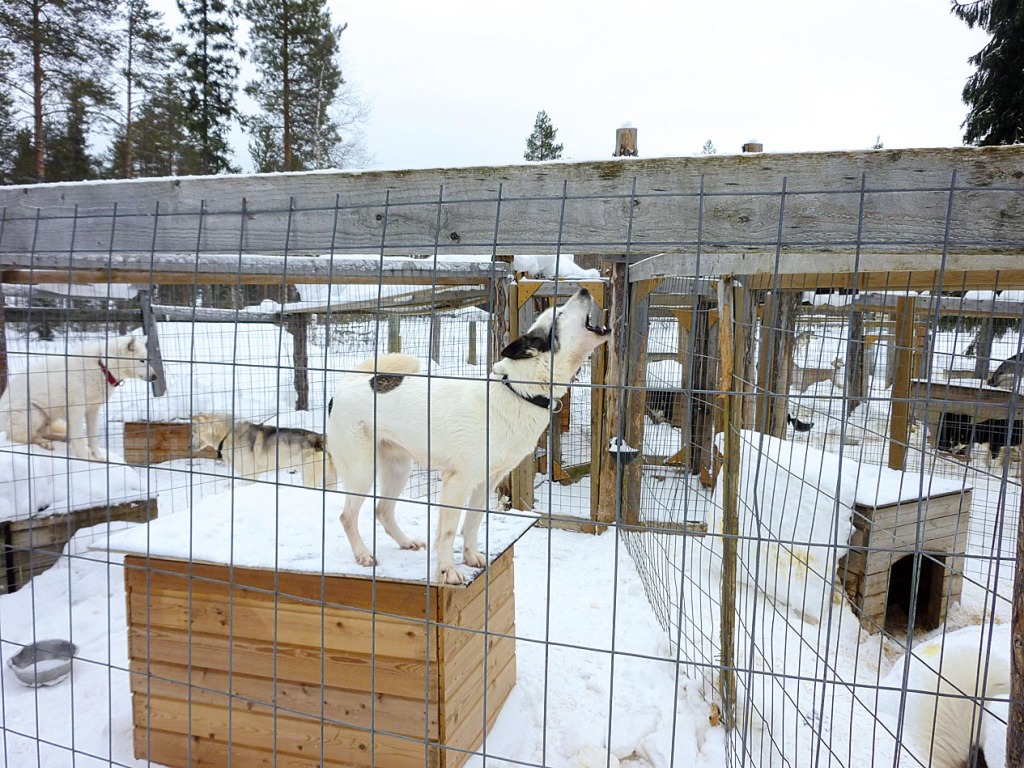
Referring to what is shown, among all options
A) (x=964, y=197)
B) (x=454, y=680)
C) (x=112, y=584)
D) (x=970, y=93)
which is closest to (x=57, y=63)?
(x=112, y=584)

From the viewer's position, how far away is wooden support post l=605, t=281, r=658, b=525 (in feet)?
19.0

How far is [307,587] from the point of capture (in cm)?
260

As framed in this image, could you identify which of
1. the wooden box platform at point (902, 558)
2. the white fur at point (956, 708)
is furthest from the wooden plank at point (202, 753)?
the wooden box platform at point (902, 558)

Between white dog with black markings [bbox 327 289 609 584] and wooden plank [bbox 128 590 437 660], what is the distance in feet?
0.93

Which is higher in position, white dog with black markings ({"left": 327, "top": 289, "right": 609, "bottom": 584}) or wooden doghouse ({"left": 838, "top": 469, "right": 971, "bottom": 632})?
white dog with black markings ({"left": 327, "top": 289, "right": 609, "bottom": 584})

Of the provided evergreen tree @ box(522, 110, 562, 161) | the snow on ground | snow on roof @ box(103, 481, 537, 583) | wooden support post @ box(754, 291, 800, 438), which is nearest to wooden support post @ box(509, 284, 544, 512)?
the snow on ground

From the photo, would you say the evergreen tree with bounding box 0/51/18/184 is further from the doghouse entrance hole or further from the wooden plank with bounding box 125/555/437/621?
the doghouse entrance hole

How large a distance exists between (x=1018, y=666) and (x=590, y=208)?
156cm

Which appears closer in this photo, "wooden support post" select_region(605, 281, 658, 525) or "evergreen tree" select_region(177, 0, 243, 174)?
"wooden support post" select_region(605, 281, 658, 525)

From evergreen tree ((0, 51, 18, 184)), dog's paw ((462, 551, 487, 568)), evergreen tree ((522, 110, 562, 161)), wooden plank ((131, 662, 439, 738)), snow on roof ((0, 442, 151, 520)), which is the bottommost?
wooden plank ((131, 662, 439, 738))

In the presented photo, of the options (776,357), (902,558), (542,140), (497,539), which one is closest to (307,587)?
(497,539)

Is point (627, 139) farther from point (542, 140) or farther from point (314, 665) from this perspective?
point (542, 140)

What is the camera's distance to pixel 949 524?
14.6 feet

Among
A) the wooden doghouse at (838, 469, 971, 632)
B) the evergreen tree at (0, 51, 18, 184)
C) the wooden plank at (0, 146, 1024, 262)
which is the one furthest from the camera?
the evergreen tree at (0, 51, 18, 184)
